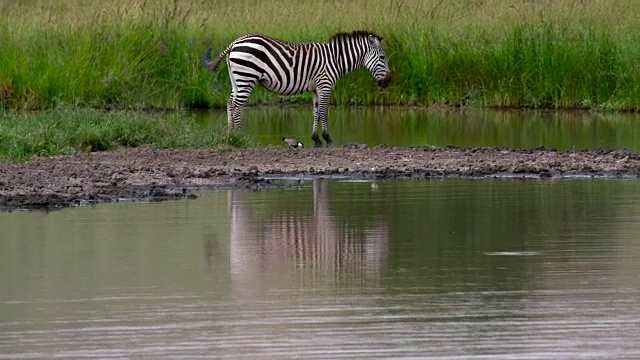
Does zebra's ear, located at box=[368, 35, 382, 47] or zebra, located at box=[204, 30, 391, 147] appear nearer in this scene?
zebra, located at box=[204, 30, 391, 147]

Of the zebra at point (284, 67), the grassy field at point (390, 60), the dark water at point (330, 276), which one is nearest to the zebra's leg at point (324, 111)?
the zebra at point (284, 67)

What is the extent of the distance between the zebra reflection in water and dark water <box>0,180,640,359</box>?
2 centimetres

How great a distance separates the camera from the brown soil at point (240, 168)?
13.3 meters

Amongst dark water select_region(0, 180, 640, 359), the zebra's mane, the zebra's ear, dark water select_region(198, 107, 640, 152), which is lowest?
dark water select_region(0, 180, 640, 359)

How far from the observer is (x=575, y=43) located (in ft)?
80.2

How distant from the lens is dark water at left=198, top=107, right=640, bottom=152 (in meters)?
19.0

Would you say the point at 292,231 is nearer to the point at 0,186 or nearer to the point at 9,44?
the point at 0,186

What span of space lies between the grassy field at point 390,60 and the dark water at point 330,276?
10.2 m

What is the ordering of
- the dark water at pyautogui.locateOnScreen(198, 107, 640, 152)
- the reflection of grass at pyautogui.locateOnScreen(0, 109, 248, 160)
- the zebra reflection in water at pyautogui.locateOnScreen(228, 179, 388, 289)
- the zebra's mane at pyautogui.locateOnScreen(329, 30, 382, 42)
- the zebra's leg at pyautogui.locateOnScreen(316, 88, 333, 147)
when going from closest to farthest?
the zebra reflection in water at pyautogui.locateOnScreen(228, 179, 388, 289), the reflection of grass at pyautogui.locateOnScreen(0, 109, 248, 160), the zebra's leg at pyautogui.locateOnScreen(316, 88, 333, 147), the dark water at pyautogui.locateOnScreen(198, 107, 640, 152), the zebra's mane at pyautogui.locateOnScreen(329, 30, 382, 42)

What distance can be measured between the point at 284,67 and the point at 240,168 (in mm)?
4596

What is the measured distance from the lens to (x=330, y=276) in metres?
9.41

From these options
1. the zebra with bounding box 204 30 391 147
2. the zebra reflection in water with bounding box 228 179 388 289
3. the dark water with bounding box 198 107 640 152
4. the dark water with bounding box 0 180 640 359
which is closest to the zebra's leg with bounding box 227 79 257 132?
the zebra with bounding box 204 30 391 147

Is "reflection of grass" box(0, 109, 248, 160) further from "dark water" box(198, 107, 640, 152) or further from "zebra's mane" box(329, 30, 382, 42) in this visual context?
"zebra's mane" box(329, 30, 382, 42)

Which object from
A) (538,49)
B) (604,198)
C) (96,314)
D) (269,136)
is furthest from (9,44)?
(96,314)
